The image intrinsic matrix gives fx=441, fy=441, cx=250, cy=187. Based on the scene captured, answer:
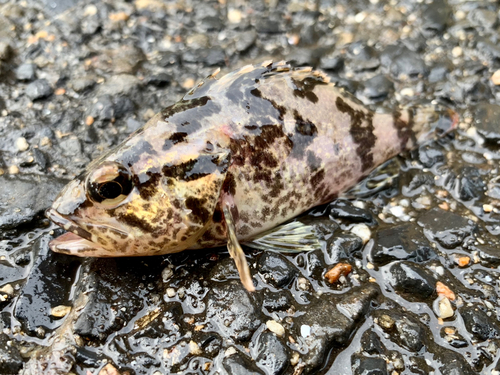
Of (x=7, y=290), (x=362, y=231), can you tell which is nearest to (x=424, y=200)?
(x=362, y=231)

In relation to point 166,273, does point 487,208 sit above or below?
below

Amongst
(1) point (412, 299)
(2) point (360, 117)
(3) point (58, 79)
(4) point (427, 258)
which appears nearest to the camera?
(1) point (412, 299)

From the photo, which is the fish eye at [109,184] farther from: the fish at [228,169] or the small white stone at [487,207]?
the small white stone at [487,207]

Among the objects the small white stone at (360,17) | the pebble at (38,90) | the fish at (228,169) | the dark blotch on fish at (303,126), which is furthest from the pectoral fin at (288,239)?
the small white stone at (360,17)

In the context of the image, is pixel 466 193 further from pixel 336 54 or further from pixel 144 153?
pixel 144 153

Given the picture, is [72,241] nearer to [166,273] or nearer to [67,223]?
[67,223]

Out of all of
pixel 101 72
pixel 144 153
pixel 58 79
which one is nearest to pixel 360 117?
pixel 144 153

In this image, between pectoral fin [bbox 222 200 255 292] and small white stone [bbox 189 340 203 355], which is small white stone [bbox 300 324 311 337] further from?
small white stone [bbox 189 340 203 355]
